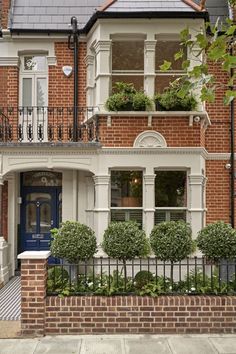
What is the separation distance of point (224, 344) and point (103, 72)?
20.2 feet

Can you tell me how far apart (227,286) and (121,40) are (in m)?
5.96

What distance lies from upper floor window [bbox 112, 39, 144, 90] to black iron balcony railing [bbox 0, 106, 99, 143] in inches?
43.3

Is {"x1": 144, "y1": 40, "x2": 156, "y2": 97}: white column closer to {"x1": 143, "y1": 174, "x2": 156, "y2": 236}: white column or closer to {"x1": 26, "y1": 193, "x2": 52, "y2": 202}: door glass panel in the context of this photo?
{"x1": 143, "y1": 174, "x2": 156, "y2": 236}: white column

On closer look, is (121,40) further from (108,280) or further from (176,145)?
(108,280)

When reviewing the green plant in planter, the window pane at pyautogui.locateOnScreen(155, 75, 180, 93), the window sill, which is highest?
the window pane at pyautogui.locateOnScreen(155, 75, 180, 93)

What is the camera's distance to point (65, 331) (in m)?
6.07

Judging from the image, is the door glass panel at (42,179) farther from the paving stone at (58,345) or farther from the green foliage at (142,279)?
the paving stone at (58,345)

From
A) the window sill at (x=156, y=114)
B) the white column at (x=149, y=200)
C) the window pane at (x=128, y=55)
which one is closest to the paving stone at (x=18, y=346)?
the white column at (x=149, y=200)

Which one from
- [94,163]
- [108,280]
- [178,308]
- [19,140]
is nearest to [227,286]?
[178,308]

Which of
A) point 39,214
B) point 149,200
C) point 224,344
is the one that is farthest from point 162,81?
point 224,344

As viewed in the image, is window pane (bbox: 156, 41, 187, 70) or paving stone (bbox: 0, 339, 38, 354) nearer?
paving stone (bbox: 0, 339, 38, 354)

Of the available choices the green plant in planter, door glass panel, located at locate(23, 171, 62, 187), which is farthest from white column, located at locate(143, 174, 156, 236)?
door glass panel, located at locate(23, 171, 62, 187)

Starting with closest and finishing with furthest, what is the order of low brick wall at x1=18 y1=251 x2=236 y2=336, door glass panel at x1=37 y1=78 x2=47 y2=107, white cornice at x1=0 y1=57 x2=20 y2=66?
low brick wall at x1=18 y1=251 x2=236 y2=336 < white cornice at x1=0 y1=57 x2=20 y2=66 < door glass panel at x1=37 y1=78 x2=47 y2=107

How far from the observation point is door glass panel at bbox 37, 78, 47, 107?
410 inches
